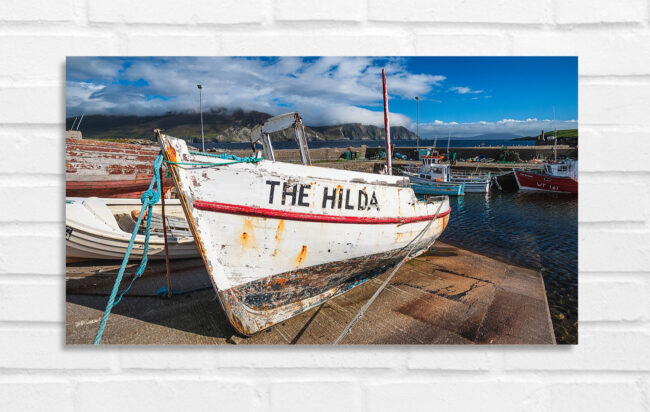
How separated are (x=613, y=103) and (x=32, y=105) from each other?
321 centimetres

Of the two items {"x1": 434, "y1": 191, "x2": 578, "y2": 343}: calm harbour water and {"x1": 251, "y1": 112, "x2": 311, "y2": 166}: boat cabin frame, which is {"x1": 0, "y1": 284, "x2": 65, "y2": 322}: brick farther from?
{"x1": 434, "y1": 191, "x2": 578, "y2": 343}: calm harbour water

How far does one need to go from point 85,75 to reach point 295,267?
176 centimetres

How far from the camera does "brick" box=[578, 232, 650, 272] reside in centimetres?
168
